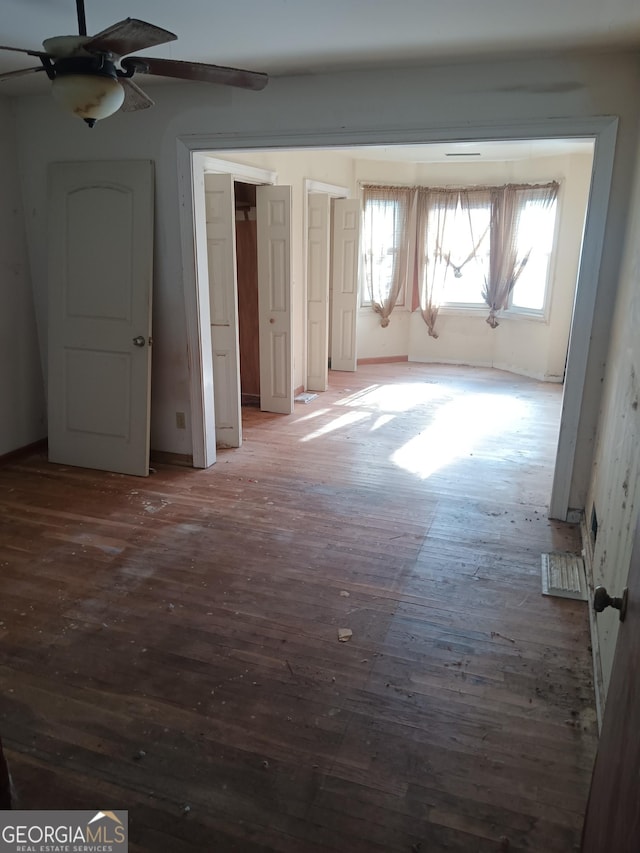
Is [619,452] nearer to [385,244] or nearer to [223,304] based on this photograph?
[223,304]

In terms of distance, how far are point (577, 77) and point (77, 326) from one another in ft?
11.0

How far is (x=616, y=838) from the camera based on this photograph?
2.97 ft

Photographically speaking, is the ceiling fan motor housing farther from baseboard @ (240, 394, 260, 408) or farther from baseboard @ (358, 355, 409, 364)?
baseboard @ (358, 355, 409, 364)

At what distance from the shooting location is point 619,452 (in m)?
2.36

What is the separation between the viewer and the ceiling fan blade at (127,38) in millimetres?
1643

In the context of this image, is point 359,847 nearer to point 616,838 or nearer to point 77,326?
point 616,838

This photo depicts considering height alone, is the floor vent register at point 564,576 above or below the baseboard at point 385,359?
below

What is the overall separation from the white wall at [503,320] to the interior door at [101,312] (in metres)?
4.26

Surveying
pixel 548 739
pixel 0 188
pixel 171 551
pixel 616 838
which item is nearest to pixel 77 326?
pixel 0 188

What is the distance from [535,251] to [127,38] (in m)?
6.49

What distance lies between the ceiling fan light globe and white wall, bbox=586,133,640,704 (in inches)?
82.7

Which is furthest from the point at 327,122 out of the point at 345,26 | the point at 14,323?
the point at 14,323

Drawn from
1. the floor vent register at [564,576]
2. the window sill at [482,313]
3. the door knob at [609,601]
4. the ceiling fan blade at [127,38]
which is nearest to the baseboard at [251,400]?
the window sill at [482,313]
